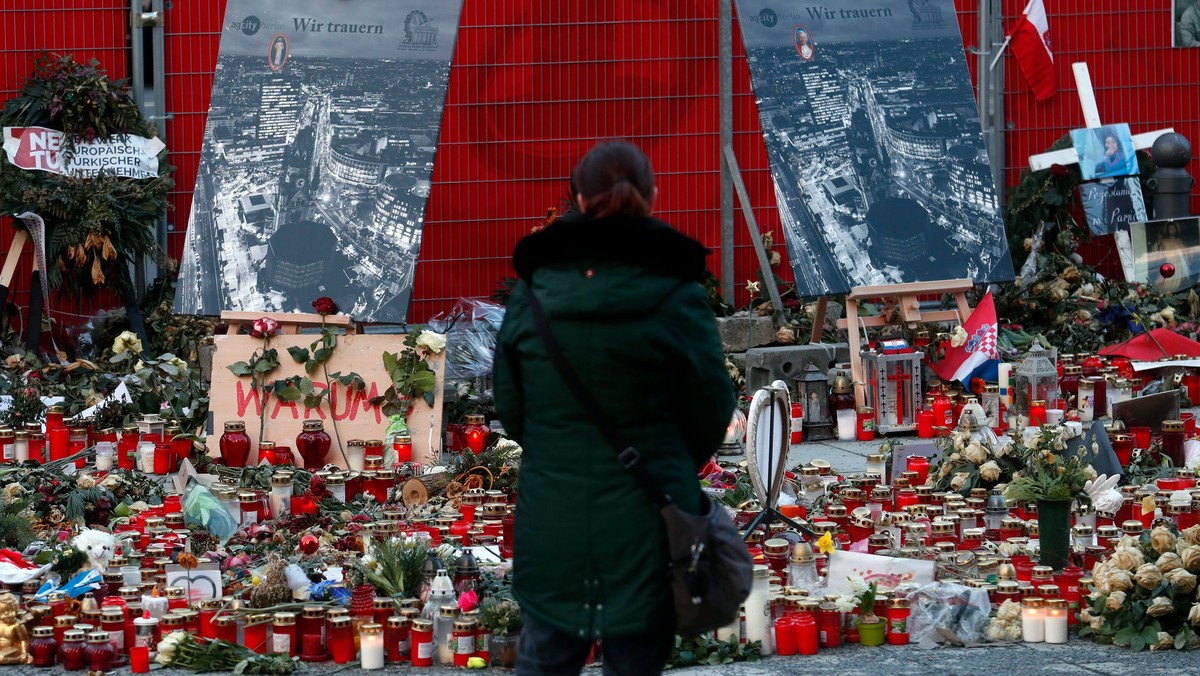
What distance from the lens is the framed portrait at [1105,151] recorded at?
10.6m

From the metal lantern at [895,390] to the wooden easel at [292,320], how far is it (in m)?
2.62

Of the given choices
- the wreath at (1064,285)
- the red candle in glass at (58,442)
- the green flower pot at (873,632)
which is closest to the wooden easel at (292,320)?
the red candle in glass at (58,442)

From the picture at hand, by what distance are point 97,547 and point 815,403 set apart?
391cm

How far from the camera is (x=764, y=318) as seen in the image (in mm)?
9742

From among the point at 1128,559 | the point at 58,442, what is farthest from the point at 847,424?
the point at 58,442

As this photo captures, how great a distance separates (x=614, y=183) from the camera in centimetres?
337

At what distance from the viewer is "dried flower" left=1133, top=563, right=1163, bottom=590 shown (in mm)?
4891

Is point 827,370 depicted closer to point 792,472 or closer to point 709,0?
point 792,472

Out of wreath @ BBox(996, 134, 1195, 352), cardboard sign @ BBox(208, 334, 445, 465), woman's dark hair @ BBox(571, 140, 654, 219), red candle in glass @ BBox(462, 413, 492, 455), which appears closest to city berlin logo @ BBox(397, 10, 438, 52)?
cardboard sign @ BBox(208, 334, 445, 465)

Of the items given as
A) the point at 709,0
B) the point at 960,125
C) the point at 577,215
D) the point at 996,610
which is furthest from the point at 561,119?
the point at 577,215

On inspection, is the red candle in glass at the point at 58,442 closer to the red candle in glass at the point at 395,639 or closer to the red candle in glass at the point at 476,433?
the red candle in glass at the point at 476,433

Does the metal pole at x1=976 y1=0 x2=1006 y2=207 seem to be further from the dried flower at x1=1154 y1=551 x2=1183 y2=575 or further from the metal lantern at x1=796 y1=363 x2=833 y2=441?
the dried flower at x1=1154 y1=551 x2=1183 y2=575

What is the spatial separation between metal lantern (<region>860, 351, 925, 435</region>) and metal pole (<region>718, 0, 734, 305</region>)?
2057 mm

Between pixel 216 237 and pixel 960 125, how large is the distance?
13.4 ft
